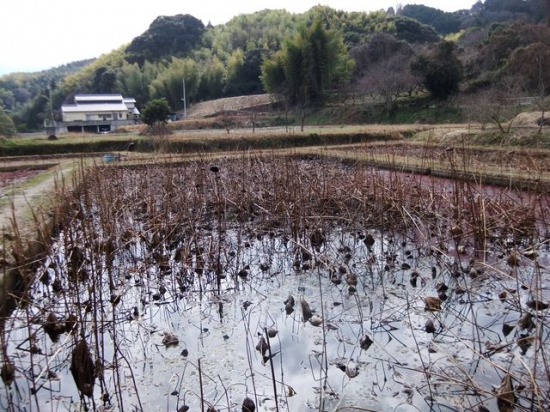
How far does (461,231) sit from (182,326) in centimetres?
275

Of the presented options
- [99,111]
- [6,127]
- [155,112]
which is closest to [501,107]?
[155,112]

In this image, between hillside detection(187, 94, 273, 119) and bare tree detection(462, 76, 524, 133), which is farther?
hillside detection(187, 94, 273, 119)

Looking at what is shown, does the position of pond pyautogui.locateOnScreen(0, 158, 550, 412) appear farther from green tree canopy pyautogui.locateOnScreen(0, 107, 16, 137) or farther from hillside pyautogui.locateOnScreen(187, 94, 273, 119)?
hillside pyautogui.locateOnScreen(187, 94, 273, 119)

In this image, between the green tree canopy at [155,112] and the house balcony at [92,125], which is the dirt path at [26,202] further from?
the house balcony at [92,125]

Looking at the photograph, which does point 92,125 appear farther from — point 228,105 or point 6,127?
point 6,127

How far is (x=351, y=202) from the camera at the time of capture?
609 centimetres

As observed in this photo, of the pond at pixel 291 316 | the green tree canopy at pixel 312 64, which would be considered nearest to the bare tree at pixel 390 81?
the green tree canopy at pixel 312 64

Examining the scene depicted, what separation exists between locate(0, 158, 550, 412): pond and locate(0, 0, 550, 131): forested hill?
1847 centimetres

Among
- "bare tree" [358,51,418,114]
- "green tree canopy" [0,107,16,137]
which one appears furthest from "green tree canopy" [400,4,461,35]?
"green tree canopy" [0,107,16,137]

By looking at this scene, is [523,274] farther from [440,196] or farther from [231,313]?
[231,313]

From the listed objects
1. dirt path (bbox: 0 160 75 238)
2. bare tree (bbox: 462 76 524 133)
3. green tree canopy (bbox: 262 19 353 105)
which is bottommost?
dirt path (bbox: 0 160 75 238)

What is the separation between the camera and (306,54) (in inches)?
1245

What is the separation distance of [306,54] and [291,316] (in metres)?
30.1

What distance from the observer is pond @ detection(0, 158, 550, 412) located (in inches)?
107
